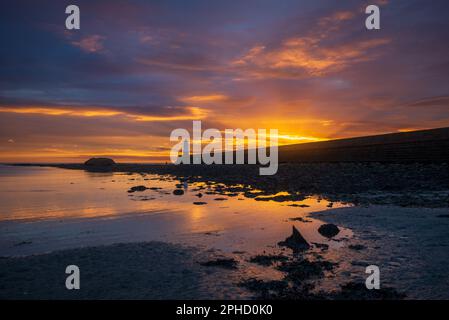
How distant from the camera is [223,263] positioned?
6418 millimetres

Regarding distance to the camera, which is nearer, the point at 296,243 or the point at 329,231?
the point at 296,243

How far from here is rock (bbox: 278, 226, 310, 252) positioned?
7.52m

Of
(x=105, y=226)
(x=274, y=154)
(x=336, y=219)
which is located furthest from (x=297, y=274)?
(x=274, y=154)

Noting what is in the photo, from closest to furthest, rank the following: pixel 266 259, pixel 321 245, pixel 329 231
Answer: pixel 266 259 < pixel 321 245 < pixel 329 231

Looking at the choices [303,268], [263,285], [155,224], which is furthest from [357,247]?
[155,224]

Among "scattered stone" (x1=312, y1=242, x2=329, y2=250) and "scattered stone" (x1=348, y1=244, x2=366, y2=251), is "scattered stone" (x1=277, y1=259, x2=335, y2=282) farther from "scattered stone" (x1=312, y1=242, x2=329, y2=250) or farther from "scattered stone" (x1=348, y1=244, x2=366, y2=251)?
"scattered stone" (x1=348, y1=244, x2=366, y2=251)

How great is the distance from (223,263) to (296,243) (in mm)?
2173

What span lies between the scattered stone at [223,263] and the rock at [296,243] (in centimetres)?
172

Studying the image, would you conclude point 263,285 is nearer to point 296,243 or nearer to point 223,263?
point 223,263

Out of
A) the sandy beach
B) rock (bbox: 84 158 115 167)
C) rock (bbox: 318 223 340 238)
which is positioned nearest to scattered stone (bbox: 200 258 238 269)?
the sandy beach

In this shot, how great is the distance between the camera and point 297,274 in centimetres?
570

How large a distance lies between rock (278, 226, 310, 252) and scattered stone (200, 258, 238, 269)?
67.8 inches
